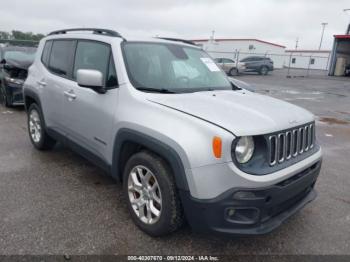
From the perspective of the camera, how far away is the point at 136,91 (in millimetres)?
2975

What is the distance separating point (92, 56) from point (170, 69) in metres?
0.96

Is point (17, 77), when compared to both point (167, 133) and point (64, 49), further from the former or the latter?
point (167, 133)

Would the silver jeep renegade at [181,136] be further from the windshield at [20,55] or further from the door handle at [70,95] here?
the windshield at [20,55]

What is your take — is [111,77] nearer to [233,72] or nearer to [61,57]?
[61,57]

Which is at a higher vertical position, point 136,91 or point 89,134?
point 136,91

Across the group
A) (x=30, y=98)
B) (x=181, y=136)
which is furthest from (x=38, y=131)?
(x=181, y=136)

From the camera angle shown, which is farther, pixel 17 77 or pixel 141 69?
pixel 17 77

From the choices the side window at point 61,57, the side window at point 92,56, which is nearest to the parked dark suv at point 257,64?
the side window at point 61,57

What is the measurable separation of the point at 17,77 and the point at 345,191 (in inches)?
301

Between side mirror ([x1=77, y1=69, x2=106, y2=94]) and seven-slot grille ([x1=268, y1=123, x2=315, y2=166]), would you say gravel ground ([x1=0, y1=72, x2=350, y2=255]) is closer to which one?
seven-slot grille ([x1=268, y1=123, x2=315, y2=166])

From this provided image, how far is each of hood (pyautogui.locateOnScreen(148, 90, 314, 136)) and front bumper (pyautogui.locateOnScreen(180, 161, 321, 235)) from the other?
0.46 metres

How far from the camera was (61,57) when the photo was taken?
4.23 meters

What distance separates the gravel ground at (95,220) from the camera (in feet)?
8.93

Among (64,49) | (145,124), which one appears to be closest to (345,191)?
(145,124)
